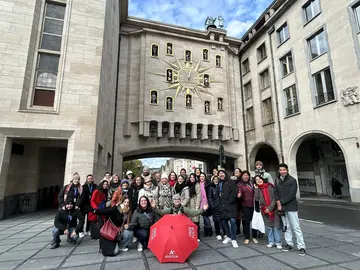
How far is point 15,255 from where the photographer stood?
4711 millimetres

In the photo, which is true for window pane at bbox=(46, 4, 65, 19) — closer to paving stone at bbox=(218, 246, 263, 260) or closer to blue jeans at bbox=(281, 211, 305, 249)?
paving stone at bbox=(218, 246, 263, 260)

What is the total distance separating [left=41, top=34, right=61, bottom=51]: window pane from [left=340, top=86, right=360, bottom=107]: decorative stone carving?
677 inches

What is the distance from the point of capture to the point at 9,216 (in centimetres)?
968

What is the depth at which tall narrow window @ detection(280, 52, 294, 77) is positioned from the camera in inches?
682

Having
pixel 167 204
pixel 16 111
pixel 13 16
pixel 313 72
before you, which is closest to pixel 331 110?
pixel 313 72

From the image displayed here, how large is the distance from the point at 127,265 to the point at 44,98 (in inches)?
372

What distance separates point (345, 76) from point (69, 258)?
54.9 ft

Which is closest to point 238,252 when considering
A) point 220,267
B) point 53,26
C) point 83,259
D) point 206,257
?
point 206,257

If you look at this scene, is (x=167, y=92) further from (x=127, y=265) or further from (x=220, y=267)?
(x=220, y=267)

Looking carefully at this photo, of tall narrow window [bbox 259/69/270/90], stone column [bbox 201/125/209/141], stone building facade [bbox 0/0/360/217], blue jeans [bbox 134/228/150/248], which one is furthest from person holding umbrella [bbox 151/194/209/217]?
tall narrow window [bbox 259/69/270/90]

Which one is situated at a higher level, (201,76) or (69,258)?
(201,76)

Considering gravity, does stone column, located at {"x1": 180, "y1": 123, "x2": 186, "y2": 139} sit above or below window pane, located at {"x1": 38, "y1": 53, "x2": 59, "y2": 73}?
below

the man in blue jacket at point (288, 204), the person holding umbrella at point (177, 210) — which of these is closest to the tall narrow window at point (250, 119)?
the man in blue jacket at point (288, 204)

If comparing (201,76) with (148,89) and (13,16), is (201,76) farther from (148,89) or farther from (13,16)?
(13,16)
